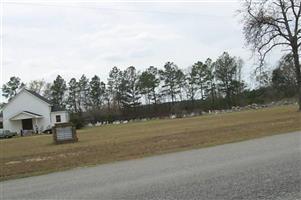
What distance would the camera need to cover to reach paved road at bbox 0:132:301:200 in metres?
9.48

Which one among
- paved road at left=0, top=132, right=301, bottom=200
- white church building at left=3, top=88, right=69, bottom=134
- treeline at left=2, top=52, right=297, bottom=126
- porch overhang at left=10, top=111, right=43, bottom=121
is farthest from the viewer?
treeline at left=2, top=52, right=297, bottom=126

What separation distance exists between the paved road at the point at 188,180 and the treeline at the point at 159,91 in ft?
365

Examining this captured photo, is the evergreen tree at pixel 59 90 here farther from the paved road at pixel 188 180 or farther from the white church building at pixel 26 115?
the paved road at pixel 188 180

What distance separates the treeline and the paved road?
365 ft

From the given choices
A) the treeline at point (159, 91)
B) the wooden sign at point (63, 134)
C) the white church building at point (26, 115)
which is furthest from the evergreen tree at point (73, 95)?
the wooden sign at point (63, 134)

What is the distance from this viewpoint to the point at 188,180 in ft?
36.5

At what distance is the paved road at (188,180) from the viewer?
948 cm

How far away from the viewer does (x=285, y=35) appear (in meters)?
54.7

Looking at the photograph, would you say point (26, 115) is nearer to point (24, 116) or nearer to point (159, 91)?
point (24, 116)

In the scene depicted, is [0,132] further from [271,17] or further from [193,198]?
[193,198]

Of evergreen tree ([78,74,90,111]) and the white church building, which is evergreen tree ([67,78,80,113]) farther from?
the white church building

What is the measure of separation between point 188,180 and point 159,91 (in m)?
130

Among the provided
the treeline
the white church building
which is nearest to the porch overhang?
the white church building

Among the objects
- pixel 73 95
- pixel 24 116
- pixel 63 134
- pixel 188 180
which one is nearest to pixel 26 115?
pixel 24 116
